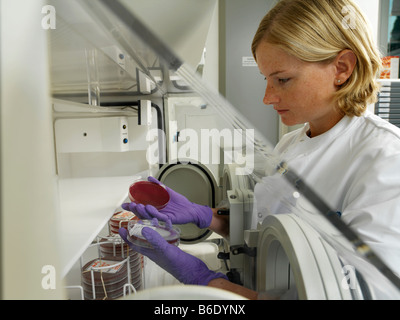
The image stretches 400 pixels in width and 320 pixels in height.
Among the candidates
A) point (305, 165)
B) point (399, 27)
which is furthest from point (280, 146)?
point (399, 27)

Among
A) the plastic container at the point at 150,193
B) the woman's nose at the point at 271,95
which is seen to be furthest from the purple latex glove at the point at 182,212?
the woman's nose at the point at 271,95

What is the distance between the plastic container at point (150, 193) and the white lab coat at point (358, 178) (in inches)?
15.1

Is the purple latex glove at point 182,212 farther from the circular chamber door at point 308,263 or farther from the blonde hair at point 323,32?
the blonde hair at point 323,32

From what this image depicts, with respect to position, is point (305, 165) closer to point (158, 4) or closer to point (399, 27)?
point (158, 4)

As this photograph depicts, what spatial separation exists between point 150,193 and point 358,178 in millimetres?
761

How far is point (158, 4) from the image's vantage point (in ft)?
1.25

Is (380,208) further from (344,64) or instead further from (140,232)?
(140,232)

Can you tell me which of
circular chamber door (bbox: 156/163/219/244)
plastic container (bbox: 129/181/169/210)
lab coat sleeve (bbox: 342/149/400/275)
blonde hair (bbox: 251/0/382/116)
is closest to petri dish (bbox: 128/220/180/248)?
plastic container (bbox: 129/181/169/210)

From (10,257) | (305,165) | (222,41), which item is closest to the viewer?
(10,257)

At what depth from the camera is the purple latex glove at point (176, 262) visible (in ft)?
2.34

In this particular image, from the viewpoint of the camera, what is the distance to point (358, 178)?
709mm

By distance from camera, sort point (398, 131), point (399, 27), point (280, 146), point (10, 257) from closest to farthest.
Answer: point (10, 257) → point (398, 131) → point (280, 146) → point (399, 27)

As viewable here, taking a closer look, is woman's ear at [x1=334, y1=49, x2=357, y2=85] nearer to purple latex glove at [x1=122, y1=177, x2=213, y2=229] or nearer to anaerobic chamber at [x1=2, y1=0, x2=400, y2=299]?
anaerobic chamber at [x1=2, y1=0, x2=400, y2=299]
